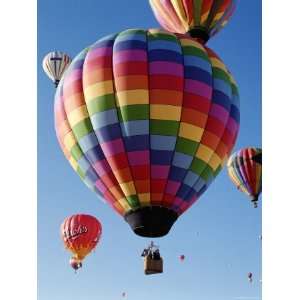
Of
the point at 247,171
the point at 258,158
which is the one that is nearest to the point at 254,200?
the point at 247,171

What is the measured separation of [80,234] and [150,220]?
987 centimetres

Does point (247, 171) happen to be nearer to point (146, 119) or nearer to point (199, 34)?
point (199, 34)

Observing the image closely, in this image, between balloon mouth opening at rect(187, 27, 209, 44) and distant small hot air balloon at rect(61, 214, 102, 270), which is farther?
distant small hot air balloon at rect(61, 214, 102, 270)

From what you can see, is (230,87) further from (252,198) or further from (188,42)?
(252,198)

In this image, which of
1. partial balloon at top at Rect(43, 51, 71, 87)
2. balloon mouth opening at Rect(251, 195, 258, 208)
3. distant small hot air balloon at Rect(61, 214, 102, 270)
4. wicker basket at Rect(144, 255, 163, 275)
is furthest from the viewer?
partial balloon at top at Rect(43, 51, 71, 87)

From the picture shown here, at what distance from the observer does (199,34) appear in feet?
53.2

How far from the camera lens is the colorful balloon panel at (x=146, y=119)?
12.4 metres

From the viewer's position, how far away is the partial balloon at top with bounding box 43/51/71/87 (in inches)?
869

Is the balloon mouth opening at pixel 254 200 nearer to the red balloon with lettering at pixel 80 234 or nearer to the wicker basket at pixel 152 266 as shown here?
the red balloon with lettering at pixel 80 234

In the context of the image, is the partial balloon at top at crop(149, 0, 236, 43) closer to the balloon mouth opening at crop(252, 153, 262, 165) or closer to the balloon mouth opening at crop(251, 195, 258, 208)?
the balloon mouth opening at crop(252, 153, 262, 165)

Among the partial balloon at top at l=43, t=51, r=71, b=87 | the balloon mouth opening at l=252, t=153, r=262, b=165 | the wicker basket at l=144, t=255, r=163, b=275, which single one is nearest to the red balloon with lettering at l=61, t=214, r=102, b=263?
the partial balloon at top at l=43, t=51, r=71, b=87

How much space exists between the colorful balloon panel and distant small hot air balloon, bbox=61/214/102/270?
8.69 meters

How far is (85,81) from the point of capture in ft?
42.5
